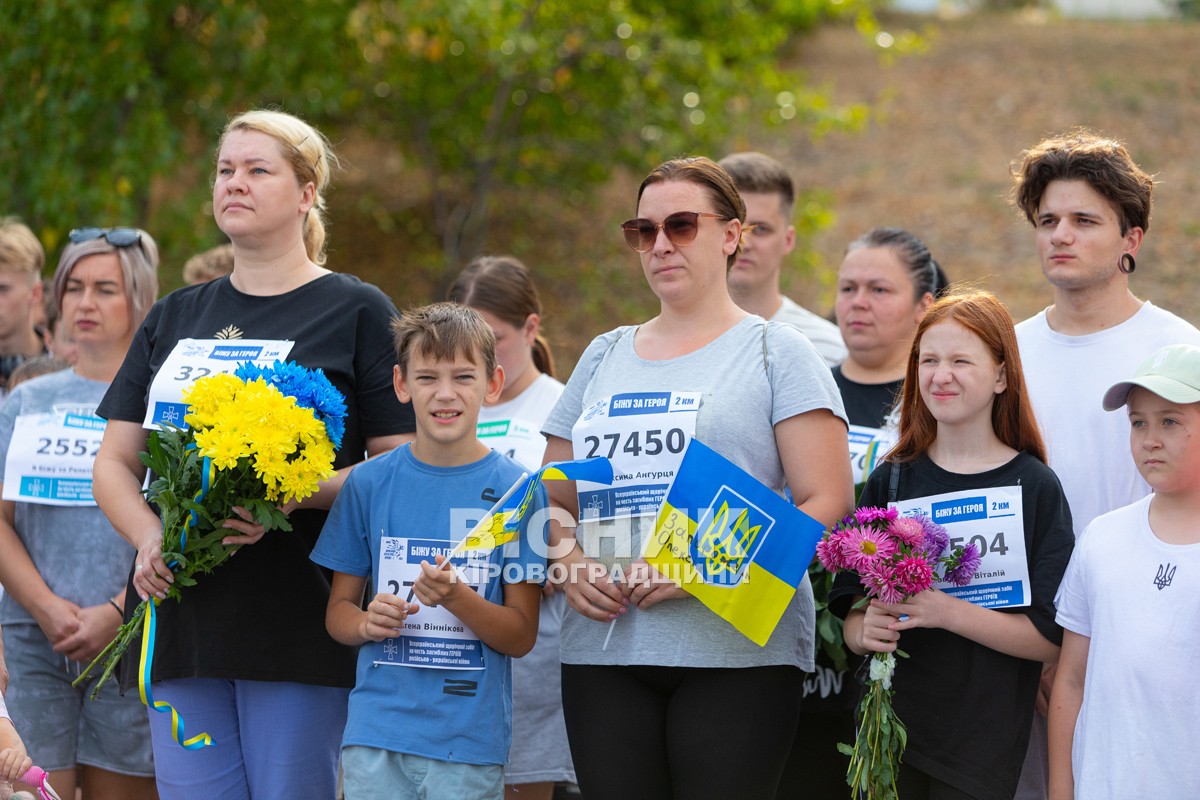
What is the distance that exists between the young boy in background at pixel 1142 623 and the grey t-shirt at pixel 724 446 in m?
0.72

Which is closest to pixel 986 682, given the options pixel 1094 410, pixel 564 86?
pixel 1094 410

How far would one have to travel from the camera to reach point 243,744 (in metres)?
3.68

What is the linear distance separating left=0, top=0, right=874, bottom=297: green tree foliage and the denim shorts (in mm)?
6083

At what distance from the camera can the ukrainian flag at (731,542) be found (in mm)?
3277

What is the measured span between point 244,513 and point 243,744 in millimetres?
717

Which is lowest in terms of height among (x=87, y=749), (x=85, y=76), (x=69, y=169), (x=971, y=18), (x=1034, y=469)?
(x=87, y=749)

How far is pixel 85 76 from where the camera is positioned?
Result: 8586mm

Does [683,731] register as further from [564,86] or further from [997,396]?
[564,86]

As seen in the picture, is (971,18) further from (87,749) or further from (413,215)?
(87,749)

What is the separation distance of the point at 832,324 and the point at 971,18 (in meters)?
A: 18.5

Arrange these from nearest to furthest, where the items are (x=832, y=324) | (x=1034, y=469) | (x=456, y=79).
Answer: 1. (x=1034, y=469)
2. (x=832, y=324)
3. (x=456, y=79)

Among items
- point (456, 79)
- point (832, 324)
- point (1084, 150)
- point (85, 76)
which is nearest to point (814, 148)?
point (456, 79)

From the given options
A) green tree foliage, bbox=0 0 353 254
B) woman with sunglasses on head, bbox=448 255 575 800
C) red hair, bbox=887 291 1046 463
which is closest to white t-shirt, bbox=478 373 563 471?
woman with sunglasses on head, bbox=448 255 575 800

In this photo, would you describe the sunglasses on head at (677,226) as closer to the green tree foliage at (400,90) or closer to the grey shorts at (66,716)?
the grey shorts at (66,716)
